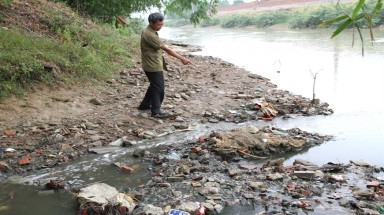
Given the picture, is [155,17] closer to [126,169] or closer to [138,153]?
[138,153]

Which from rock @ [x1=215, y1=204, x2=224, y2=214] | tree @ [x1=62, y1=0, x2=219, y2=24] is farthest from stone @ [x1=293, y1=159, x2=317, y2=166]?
tree @ [x1=62, y1=0, x2=219, y2=24]

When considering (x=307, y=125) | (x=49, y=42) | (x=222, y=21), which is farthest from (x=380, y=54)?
(x=222, y=21)

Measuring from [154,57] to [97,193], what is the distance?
2728mm

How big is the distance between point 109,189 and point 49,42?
16.1 feet

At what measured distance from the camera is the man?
5.73 meters

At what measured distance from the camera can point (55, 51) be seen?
7.54 meters

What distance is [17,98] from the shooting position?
6.06m

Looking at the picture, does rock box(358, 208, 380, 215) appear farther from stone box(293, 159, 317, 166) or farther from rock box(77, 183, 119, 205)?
rock box(77, 183, 119, 205)

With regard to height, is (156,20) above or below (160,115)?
above

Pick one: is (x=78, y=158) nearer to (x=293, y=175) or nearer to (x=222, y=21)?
(x=293, y=175)

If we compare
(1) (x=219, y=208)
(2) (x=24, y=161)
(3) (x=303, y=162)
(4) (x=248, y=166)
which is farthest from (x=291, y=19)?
(1) (x=219, y=208)

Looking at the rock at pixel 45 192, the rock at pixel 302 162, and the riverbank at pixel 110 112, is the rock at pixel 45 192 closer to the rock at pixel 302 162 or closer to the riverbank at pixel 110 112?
the riverbank at pixel 110 112

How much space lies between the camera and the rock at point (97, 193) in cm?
357

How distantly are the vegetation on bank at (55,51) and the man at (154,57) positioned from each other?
184 cm
